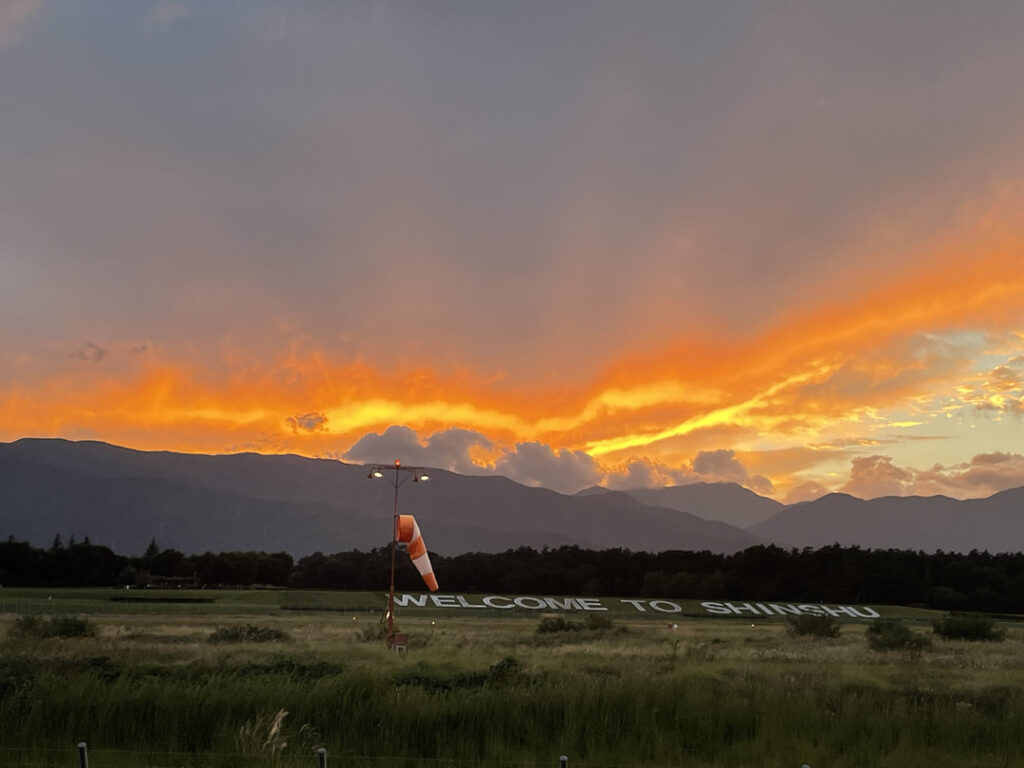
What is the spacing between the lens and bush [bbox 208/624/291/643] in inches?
1676

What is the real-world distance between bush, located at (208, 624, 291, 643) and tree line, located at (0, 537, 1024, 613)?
65653 mm

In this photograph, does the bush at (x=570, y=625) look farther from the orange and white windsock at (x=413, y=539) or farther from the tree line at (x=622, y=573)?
the tree line at (x=622, y=573)

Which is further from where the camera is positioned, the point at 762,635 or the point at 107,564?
the point at 107,564

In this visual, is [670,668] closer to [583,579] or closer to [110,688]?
[110,688]

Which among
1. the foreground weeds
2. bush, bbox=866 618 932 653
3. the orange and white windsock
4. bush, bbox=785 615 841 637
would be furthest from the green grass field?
bush, bbox=785 615 841 637

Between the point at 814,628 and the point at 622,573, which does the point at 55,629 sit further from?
the point at 622,573

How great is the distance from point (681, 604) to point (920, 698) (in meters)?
81.0

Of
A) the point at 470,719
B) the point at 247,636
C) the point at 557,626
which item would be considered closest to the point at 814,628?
the point at 557,626

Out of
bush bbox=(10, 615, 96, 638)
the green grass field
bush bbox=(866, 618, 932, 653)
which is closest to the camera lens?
the green grass field

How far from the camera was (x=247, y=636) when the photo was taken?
4406 cm

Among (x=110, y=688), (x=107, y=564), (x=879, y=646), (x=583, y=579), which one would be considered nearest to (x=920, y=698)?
(x=110, y=688)

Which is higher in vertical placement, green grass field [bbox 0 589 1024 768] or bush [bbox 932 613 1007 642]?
green grass field [bbox 0 589 1024 768]

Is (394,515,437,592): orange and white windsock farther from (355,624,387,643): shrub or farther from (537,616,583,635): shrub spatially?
(537,616,583,635): shrub

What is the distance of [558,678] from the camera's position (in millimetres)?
19984
